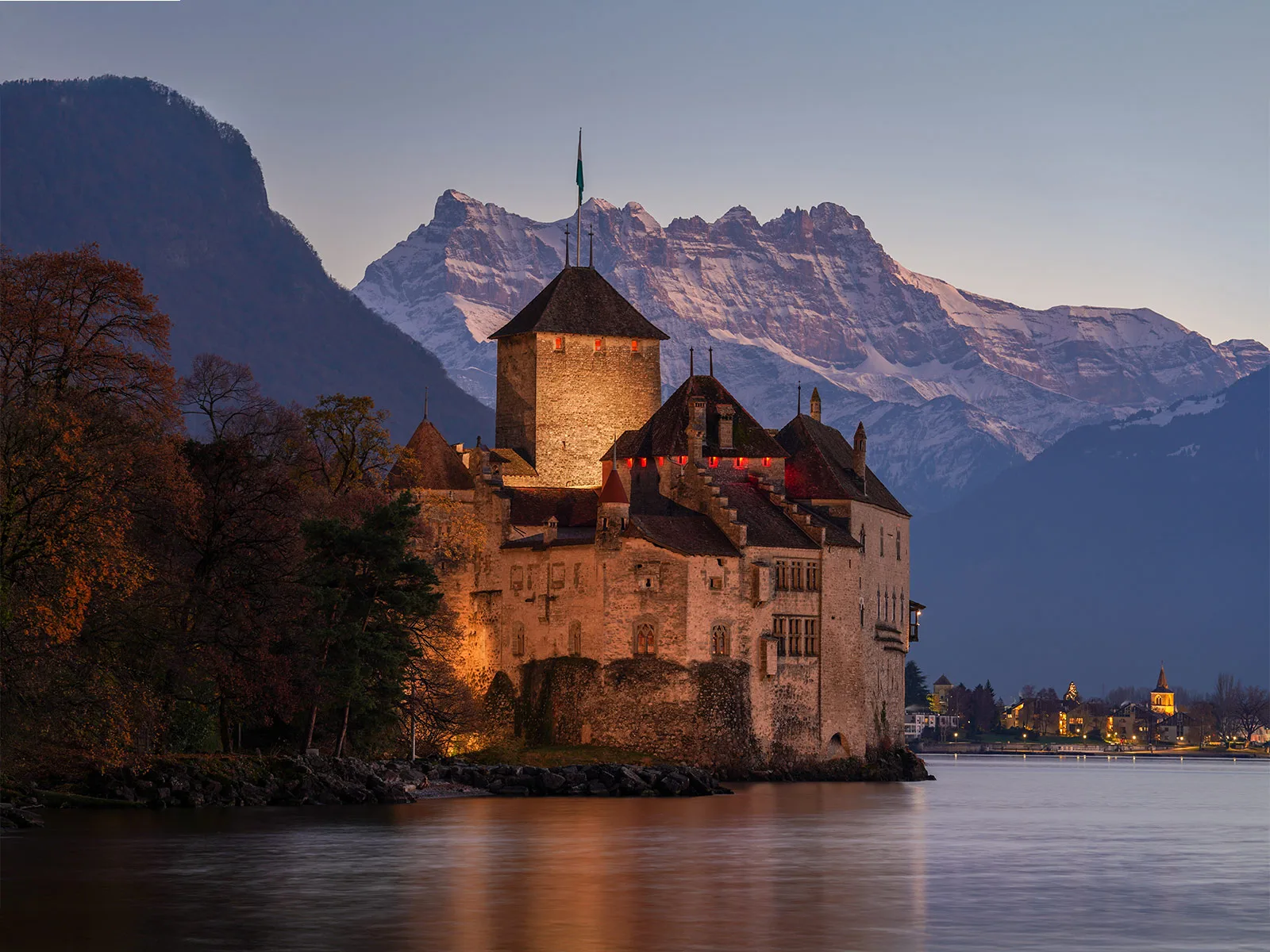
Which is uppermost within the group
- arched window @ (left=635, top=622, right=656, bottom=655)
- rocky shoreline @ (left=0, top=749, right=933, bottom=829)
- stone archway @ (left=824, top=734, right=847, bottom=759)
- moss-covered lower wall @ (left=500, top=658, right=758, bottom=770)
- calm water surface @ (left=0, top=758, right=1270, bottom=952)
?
arched window @ (left=635, top=622, right=656, bottom=655)

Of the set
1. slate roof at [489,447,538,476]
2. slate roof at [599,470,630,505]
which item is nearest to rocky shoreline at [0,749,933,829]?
slate roof at [599,470,630,505]

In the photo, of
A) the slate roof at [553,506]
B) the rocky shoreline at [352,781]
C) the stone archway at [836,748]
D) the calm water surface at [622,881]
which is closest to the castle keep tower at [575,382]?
the slate roof at [553,506]

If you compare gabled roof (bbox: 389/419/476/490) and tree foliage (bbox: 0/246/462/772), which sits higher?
gabled roof (bbox: 389/419/476/490)

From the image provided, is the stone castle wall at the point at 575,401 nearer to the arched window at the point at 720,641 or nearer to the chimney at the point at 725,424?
the chimney at the point at 725,424

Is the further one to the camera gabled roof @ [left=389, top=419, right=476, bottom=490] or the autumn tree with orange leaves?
gabled roof @ [left=389, top=419, right=476, bottom=490]

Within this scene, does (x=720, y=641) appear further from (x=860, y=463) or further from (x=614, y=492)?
(x=860, y=463)

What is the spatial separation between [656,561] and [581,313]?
22.5m

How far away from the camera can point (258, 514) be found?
6969 centimetres

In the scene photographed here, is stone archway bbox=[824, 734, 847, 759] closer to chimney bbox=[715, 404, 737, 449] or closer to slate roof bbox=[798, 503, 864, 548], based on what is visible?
slate roof bbox=[798, 503, 864, 548]

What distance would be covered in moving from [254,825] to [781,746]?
1572 inches

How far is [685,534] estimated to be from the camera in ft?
305

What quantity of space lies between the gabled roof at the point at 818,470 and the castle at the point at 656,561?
125mm

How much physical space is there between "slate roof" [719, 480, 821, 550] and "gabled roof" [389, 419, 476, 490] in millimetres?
12846

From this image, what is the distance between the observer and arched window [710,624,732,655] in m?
92.7
